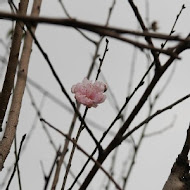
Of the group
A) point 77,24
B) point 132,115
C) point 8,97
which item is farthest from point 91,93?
point 77,24

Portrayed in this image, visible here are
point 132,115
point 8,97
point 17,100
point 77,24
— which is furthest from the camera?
point 17,100

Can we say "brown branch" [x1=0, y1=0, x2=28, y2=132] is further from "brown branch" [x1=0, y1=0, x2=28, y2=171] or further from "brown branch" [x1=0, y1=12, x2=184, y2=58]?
"brown branch" [x1=0, y1=12, x2=184, y2=58]

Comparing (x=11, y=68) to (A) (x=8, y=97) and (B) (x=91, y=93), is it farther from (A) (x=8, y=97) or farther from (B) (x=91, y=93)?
(B) (x=91, y=93)

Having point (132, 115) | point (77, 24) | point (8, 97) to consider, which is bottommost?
point (77, 24)

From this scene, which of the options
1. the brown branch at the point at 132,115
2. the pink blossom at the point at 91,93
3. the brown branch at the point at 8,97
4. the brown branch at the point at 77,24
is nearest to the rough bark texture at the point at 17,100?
the brown branch at the point at 8,97

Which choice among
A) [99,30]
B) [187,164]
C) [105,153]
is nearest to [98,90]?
[187,164]

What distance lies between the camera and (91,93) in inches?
52.8

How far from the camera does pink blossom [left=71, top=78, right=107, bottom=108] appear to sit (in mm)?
1298

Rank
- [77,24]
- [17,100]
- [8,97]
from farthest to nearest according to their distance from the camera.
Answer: [17,100] → [8,97] → [77,24]

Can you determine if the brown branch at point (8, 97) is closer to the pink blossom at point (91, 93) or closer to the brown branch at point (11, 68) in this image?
the brown branch at point (11, 68)

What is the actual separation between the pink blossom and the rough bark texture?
235mm

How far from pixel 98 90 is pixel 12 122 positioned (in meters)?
0.34

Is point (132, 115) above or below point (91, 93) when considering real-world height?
below

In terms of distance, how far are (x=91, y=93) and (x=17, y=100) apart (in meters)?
0.32
